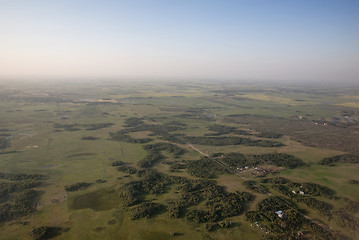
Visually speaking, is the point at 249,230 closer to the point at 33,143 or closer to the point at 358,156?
the point at 358,156

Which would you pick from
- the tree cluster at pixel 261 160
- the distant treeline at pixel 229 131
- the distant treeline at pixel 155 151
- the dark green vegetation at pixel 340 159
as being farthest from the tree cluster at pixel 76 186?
the dark green vegetation at pixel 340 159

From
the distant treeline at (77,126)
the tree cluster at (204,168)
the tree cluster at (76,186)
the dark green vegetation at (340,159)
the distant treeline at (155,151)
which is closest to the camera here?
the tree cluster at (76,186)

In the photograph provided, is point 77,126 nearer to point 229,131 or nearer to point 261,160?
point 229,131

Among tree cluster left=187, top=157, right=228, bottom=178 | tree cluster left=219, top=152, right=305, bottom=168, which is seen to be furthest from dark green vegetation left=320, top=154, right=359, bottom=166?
tree cluster left=187, top=157, right=228, bottom=178

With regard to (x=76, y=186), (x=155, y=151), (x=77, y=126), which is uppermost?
(x=77, y=126)

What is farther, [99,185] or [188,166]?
[188,166]

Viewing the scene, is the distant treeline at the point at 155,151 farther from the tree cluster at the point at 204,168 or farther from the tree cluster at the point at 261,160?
the tree cluster at the point at 261,160

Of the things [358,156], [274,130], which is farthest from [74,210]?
[274,130]

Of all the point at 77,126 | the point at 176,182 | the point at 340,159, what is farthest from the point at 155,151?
the point at 340,159
